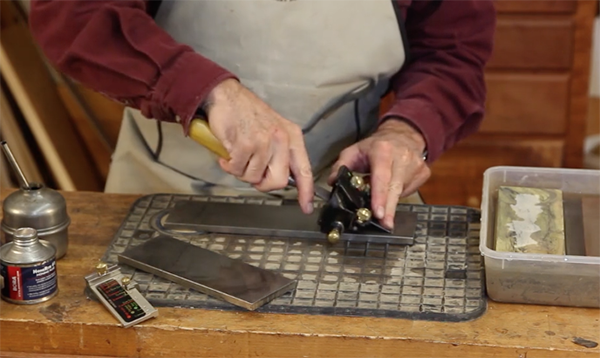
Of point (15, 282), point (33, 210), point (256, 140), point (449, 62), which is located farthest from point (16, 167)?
point (449, 62)

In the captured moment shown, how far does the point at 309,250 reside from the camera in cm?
108

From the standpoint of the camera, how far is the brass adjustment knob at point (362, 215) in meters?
1.11

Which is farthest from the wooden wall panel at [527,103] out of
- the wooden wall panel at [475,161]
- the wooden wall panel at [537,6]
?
the wooden wall panel at [537,6]

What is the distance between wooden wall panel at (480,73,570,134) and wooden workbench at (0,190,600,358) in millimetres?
1465

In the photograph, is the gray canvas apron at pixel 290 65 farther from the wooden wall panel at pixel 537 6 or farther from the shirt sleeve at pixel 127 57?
the wooden wall panel at pixel 537 6

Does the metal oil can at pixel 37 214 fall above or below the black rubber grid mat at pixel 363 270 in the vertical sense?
above

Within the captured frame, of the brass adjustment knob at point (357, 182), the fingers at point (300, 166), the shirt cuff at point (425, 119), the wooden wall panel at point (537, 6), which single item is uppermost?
the fingers at point (300, 166)

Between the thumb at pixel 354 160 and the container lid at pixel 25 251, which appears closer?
the container lid at pixel 25 251

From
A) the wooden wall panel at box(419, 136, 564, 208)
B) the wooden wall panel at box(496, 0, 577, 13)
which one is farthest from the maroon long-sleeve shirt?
the wooden wall panel at box(419, 136, 564, 208)

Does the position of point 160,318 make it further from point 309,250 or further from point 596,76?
point 596,76

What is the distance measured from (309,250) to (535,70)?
56.9 inches

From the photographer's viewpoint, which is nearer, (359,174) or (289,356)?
(289,356)

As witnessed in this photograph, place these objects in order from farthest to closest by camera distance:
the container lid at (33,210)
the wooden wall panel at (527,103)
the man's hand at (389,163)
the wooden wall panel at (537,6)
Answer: the wooden wall panel at (527,103) < the wooden wall panel at (537,6) < the man's hand at (389,163) < the container lid at (33,210)

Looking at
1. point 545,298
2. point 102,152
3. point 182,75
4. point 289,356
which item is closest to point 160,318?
point 289,356
